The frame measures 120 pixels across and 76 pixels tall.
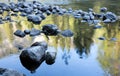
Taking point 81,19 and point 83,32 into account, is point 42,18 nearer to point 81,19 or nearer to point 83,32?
point 81,19

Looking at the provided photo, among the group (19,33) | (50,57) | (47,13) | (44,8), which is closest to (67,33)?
(19,33)

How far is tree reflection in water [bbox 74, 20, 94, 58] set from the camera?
20.6 ft

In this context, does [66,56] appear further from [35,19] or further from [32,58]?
[35,19]

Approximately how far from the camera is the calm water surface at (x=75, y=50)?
5236mm

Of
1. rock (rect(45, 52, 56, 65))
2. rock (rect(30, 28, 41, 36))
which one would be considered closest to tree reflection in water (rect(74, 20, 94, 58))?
rock (rect(45, 52, 56, 65))

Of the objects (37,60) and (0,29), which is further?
(0,29)

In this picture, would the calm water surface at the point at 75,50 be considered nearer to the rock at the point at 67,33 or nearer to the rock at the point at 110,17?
the rock at the point at 67,33

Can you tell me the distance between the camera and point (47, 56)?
5.60m

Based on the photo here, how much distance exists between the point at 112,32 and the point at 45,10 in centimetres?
368

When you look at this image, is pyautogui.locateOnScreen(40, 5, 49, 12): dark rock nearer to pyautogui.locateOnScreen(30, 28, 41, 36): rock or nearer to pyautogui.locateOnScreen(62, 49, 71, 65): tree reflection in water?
pyautogui.locateOnScreen(30, 28, 41, 36): rock

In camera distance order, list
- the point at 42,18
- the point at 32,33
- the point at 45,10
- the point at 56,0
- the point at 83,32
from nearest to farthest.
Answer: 1. the point at 32,33
2. the point at 83,32
3. the point at 42,18
4. the point at 45,10
5. the point at 56,0

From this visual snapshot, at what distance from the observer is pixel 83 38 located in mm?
7309

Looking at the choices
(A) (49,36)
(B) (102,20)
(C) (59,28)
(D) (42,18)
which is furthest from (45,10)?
(A) (49,36)

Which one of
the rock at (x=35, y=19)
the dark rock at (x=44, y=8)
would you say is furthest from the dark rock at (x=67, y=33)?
the dark rock at (x=44, y=8)
